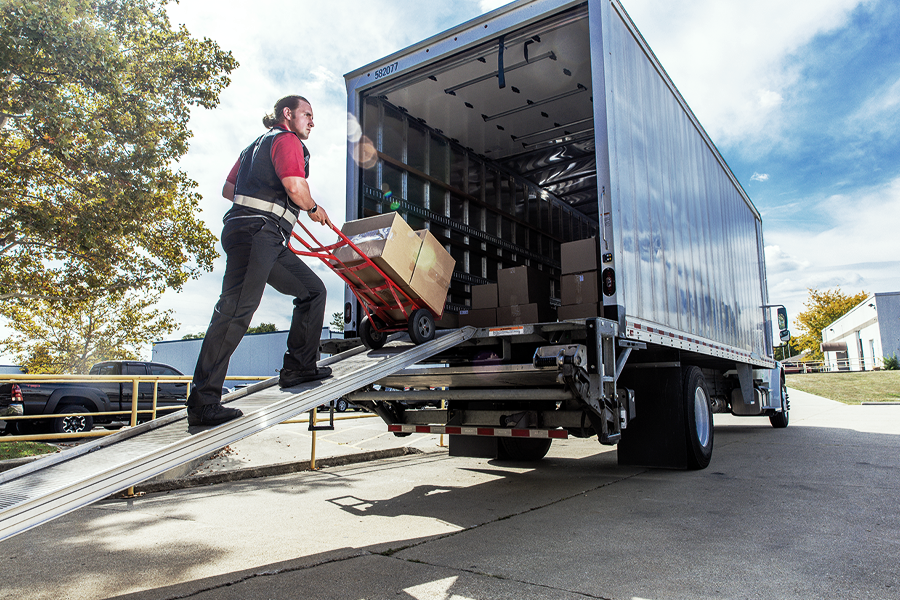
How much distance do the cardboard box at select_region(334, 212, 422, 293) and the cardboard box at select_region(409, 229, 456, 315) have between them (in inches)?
3.1

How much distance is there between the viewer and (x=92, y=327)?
865 inches

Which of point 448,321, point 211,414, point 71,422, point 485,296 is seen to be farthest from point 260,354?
point 211,414

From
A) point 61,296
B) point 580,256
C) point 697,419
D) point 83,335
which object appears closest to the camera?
point 580,256

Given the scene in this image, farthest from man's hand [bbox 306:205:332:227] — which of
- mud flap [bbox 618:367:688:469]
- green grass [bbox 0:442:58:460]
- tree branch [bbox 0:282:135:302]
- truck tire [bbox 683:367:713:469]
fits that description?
tree branch [bbox 0:282:135:302]

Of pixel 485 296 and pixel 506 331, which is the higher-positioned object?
pixel 485 296

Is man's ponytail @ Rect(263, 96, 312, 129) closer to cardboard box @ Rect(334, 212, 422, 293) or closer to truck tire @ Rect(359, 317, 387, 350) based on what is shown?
cardboard box @ Rect(334, 212, 422, 293)

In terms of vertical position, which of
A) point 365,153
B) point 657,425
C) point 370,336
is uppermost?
point 365,153

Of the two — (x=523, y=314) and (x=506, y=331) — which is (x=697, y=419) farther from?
(x=506, y=331)

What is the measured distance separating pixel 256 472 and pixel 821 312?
2341 inches

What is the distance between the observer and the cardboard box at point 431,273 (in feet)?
14.9

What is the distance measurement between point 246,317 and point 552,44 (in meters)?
4.03

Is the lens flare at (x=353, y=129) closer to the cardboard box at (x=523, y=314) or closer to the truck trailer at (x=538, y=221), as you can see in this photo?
the truck trailer at (x=538, y=221)

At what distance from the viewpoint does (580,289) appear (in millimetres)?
4883

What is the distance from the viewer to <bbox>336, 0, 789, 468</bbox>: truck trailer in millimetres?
4629
